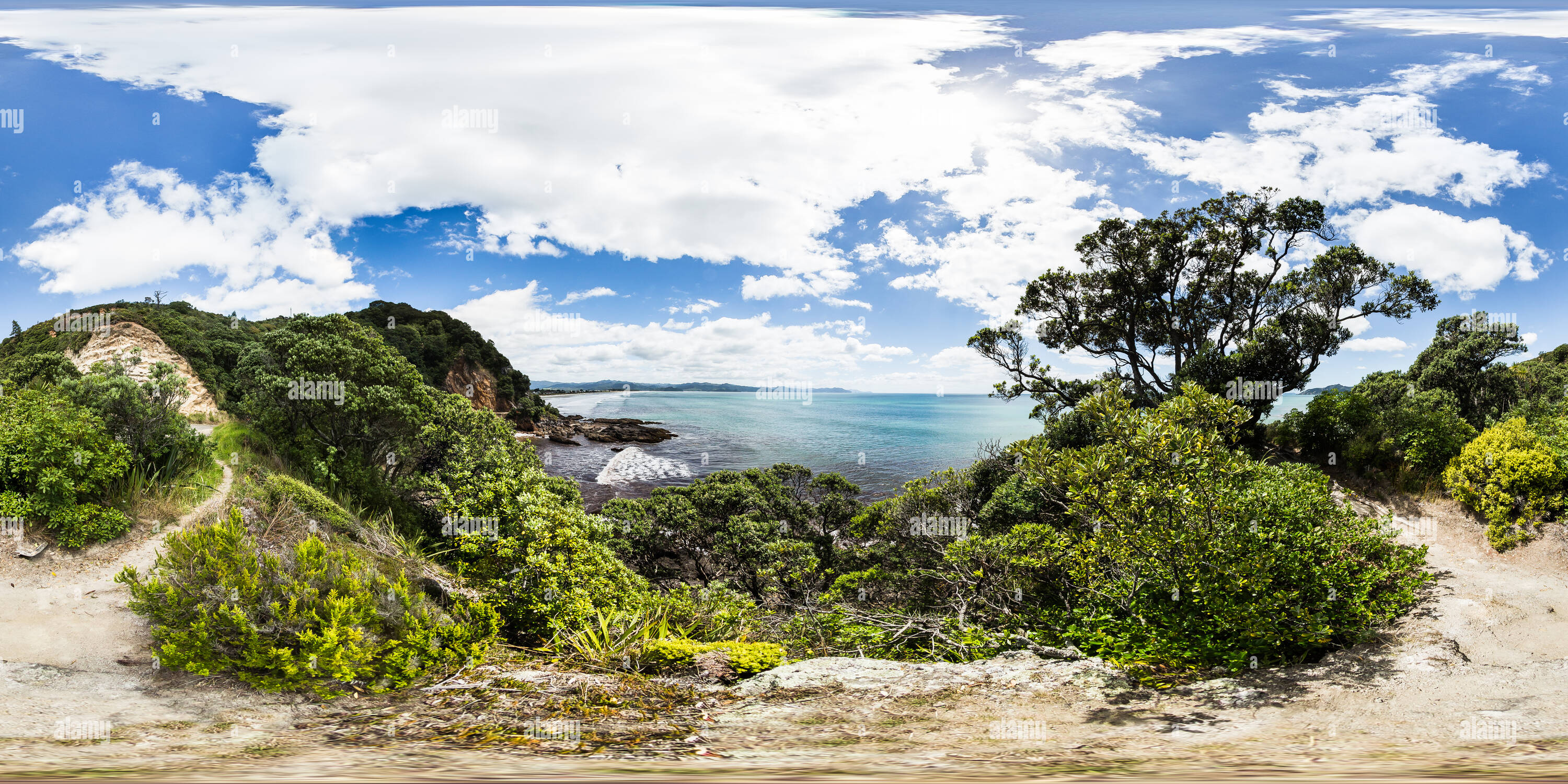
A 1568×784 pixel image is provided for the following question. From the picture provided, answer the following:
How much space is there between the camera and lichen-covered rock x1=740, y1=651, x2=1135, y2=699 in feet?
16.4

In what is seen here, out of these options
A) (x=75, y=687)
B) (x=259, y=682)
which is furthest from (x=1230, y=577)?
(x=75, y=687)

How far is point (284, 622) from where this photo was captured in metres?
4.96

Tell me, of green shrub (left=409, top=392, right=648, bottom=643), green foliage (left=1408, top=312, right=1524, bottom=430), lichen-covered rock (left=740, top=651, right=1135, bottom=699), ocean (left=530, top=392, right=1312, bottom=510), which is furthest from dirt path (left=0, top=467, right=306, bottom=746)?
green foliage (left=1408, top=312, right=1524, bottom=430)

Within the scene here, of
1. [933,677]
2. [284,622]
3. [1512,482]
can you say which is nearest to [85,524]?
[284,622]

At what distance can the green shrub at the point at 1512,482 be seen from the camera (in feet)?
35.3

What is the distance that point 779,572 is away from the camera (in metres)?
13.9

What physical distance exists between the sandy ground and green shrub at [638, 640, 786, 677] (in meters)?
0.64

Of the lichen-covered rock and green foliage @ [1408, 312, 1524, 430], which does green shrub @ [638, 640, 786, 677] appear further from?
green foliage @ [1408, 312, 1524, 430]

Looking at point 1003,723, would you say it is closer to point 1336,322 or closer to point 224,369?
point 1336,322

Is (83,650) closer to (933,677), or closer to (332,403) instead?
(332,403)

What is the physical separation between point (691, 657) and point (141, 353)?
2004cm

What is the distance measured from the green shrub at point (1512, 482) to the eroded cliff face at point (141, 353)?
91.9ft

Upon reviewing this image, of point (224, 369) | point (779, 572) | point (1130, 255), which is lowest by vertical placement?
point (779, 572)

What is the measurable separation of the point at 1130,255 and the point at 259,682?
62.1 ft
